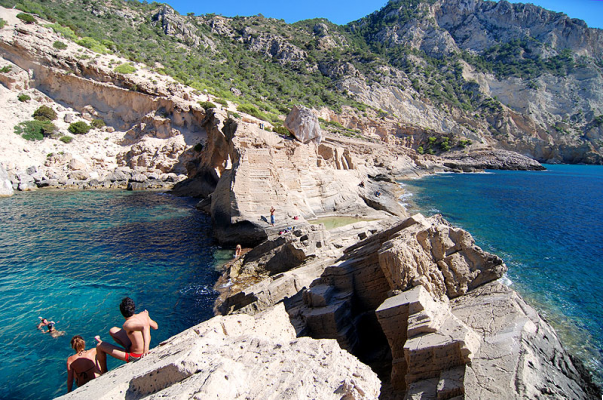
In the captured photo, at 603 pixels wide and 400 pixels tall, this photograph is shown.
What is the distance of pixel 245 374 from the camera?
11.5 ft

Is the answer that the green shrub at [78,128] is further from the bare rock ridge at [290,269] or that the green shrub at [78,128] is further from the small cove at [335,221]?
the small cove at [335,221]

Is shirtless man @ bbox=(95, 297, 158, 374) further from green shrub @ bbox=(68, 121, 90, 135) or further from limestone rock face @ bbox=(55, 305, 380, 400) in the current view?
green shrub @ bbox=(68, 121, 90, 135)

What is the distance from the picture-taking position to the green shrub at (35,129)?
31.5m

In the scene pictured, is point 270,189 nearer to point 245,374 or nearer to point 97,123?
point 245,374

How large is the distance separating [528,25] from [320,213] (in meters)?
129

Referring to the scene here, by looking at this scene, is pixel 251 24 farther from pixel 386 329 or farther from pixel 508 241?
pixel 386 329

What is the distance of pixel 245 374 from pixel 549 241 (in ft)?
65.5

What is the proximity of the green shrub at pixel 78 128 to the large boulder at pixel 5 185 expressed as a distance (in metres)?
9.81

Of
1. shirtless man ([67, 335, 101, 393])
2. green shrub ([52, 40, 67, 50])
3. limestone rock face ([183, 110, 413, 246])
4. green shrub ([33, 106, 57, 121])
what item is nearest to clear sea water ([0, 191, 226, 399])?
shirtless man ([67, 335, 101, 393])

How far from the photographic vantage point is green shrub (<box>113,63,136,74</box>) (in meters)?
36.5

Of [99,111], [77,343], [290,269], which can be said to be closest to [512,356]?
[77,343]

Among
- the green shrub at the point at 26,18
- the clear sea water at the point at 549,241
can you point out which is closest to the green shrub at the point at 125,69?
the green shrub at the point at 26,18

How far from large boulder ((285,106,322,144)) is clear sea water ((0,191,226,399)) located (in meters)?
9.39

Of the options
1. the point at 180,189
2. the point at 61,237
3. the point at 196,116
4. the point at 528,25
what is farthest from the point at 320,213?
the point at 528,25
